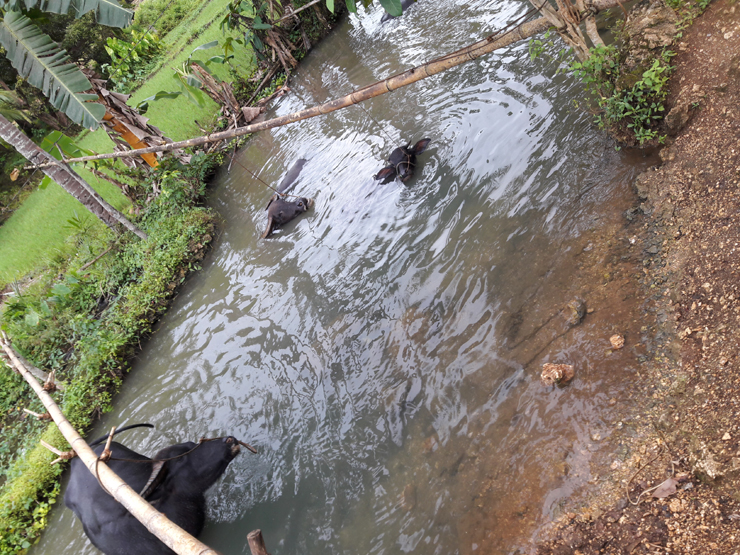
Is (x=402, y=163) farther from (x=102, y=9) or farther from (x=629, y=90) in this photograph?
(x=102, y=9)

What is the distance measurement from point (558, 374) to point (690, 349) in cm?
76

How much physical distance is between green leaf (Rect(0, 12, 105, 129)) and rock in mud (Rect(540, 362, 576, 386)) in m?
6.53

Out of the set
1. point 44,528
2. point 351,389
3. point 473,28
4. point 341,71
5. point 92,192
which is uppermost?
point 92,192

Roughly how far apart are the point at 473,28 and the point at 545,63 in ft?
7.02

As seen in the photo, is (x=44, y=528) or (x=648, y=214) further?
(x=44, y=528)

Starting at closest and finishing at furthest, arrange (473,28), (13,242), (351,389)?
(351,389), (473,28), (13,242)

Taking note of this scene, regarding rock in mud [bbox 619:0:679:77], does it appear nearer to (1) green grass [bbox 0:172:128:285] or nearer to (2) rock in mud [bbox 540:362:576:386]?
(2) rock in mud [bbox 540:362:576:386]

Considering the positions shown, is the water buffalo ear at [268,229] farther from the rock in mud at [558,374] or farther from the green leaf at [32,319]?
the rock in mud at [558,374]

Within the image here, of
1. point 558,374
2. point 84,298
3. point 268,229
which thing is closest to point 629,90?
point 558,374

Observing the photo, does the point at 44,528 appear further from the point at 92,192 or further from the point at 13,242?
the point at 13,242

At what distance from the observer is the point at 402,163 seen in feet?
18.7

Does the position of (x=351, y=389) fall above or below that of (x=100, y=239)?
below

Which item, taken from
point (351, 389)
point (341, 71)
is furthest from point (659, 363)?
point (341, 71)

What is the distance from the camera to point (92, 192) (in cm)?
775
